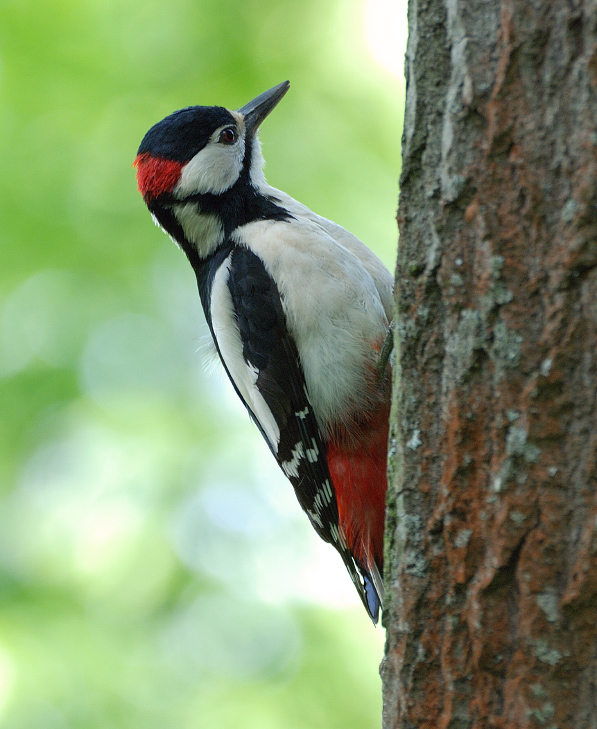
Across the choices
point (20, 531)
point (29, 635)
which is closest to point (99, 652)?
point (29, 635)

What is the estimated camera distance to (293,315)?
2234 millimetres

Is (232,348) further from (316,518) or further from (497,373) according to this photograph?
(497,373)

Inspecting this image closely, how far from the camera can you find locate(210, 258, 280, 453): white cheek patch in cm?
236

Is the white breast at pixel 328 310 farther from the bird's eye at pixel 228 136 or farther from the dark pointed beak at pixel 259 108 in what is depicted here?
the dark pointed beak at pixel 259 108

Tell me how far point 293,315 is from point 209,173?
2.07 ft

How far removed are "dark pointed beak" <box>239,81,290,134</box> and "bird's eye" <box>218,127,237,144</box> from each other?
9 cm

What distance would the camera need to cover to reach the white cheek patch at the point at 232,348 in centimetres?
236

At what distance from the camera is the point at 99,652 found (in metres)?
4.89

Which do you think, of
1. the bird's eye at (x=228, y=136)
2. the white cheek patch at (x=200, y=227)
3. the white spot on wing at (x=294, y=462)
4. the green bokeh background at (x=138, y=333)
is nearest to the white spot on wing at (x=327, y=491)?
the white spot on wing at (x=294, y=462)

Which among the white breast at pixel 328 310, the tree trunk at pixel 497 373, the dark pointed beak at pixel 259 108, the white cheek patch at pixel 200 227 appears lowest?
the tree trunk at pixel 497 373

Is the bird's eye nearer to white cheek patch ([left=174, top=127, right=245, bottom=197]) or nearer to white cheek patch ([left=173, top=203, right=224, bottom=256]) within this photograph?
white cheek patch ([left=174, top=127, right=245, bottom=197])

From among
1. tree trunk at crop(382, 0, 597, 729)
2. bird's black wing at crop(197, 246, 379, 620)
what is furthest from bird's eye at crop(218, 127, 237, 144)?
tree trunk at crop(382, 0, 597, 729)

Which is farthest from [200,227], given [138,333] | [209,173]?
[138,333]

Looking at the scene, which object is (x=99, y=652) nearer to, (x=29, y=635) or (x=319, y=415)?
(x=29, y=635)
